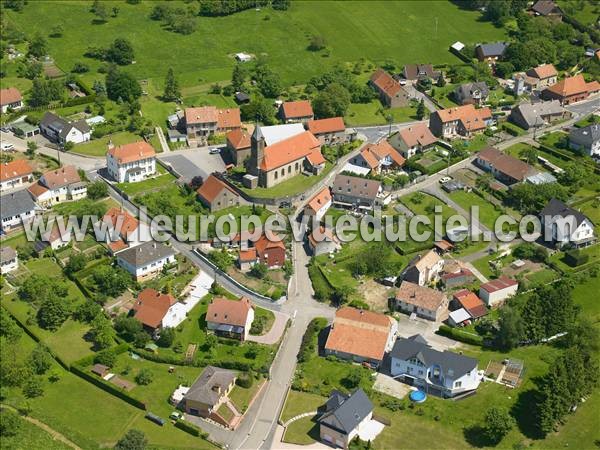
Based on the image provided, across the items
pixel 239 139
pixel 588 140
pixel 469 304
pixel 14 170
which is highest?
pixel 588 140

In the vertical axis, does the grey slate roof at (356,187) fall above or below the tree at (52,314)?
above

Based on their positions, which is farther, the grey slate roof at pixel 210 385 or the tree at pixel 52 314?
the tree at pixel 52 314

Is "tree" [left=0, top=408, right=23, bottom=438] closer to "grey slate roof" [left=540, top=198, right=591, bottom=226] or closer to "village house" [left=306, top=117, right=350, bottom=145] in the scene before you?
"village house" [left=306, top=117, right=350, bottom=145]

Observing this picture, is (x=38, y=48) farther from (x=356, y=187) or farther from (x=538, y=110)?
(x=538, y=110)

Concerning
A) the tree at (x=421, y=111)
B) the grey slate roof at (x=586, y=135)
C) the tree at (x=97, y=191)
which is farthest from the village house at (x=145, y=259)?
the grey slate roof at (x=586, y=135)

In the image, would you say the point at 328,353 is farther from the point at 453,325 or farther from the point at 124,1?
the point at 124,1

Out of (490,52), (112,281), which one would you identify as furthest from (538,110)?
(112,281)

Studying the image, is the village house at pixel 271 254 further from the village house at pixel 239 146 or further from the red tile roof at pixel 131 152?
the red tile roof at pixel 131 152
